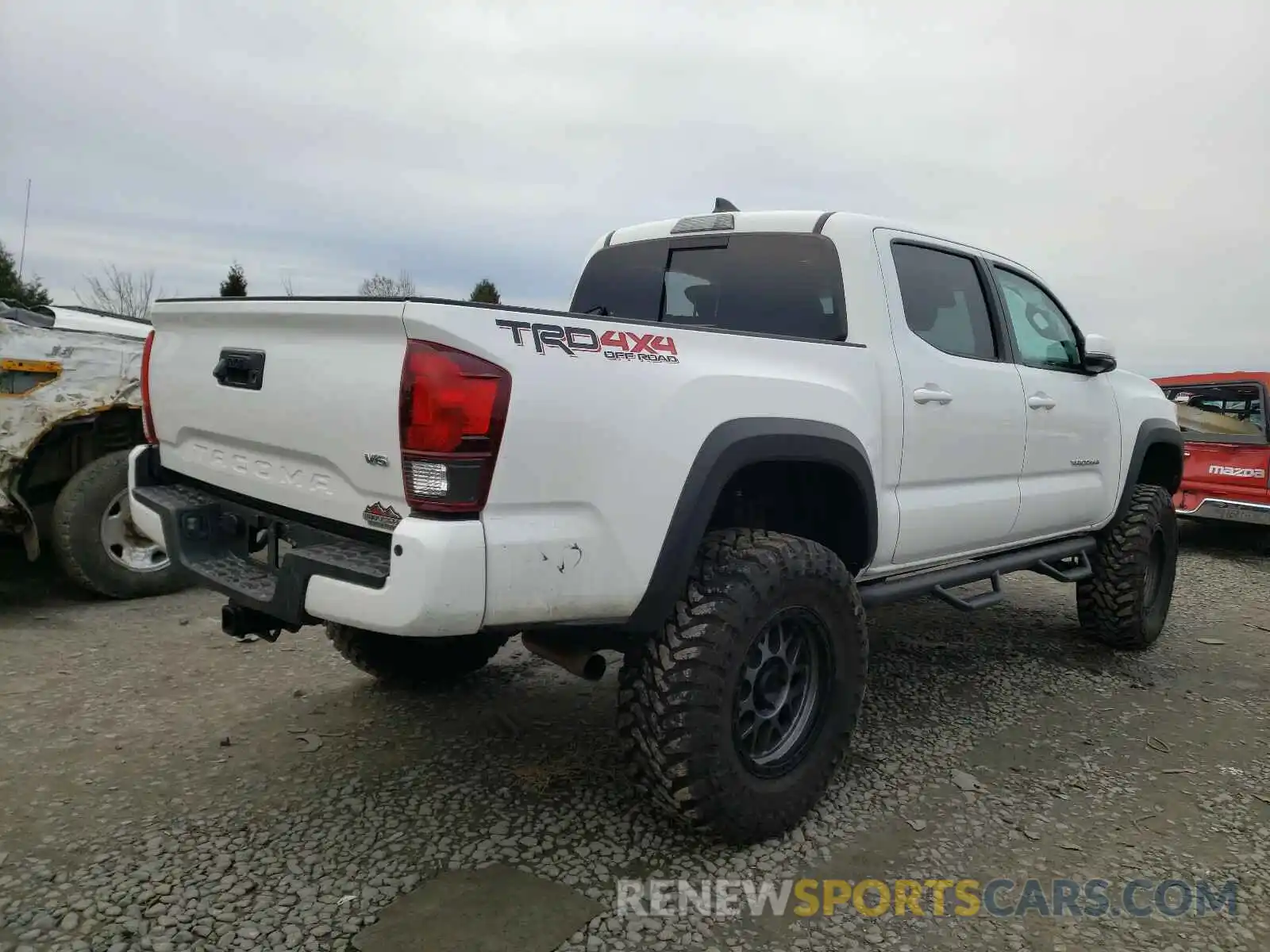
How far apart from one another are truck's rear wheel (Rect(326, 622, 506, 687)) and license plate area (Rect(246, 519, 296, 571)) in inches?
29.5

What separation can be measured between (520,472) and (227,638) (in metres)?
3.11

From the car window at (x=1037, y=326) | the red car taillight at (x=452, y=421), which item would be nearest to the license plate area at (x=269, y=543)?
the red car taillight at (x=452, y=421)

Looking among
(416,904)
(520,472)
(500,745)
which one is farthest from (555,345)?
(500,745)

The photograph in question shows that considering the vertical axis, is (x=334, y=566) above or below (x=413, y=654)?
above

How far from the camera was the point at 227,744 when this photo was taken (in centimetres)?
336

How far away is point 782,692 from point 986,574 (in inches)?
58.3

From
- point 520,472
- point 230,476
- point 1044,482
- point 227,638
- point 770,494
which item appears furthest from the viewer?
point 227,638

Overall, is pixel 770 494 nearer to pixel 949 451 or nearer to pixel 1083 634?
pixel 949 451

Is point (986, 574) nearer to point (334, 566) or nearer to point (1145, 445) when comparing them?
point (1145, 445)

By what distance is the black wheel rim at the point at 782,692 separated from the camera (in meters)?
2.76

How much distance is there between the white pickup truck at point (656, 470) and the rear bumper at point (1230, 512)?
509 cm

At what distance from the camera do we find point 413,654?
3.83m

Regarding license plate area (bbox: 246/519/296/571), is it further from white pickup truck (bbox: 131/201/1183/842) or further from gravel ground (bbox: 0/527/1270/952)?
gravel ground (bbox: 0/527/1270/952)

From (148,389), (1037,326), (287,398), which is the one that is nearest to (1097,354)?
(1037,326)
